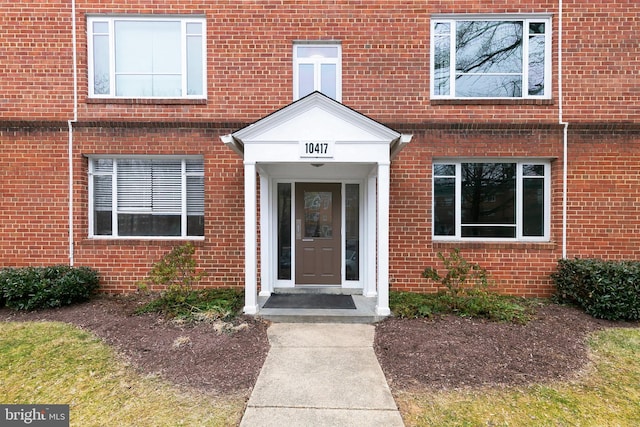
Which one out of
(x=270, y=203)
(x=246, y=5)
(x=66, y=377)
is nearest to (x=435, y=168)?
(x=270, y=203)

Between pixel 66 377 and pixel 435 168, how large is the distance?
263 inches

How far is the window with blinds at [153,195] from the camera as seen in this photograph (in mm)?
6738

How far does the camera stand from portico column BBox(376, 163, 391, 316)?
5.37m

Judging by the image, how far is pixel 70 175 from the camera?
6547mm

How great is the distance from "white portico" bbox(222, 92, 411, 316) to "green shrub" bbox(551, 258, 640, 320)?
3.45 metres

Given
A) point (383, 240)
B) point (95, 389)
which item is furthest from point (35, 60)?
point (383, 240)

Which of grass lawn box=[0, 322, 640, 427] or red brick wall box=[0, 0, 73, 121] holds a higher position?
red brick wall box=[0, 0, 73, 121]

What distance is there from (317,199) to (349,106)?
200 centimetres

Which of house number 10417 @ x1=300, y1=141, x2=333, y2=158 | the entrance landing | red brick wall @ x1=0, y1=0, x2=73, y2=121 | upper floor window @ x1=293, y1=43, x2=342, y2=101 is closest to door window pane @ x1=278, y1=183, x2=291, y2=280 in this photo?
the entrance landing

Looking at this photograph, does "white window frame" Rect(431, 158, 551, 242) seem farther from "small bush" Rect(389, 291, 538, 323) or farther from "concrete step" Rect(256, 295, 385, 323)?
"concrete step" Rect(256, 295, 385, 323)

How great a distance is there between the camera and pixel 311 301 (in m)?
6.11

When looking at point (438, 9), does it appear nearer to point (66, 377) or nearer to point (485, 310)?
point (485, 310)

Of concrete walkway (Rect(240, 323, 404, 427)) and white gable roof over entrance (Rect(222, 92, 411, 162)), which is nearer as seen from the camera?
concrete walkway (Rect(240, 323, 404, 427))

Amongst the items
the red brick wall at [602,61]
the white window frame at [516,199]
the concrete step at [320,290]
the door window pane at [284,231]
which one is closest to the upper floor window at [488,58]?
the red brick wall at [602,61]
